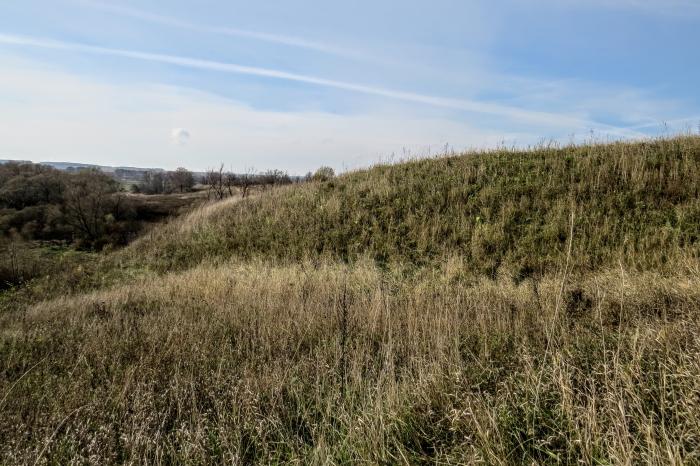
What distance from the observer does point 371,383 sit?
3.55m

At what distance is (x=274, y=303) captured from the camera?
21.4 ft

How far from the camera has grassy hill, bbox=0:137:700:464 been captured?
2609 mm

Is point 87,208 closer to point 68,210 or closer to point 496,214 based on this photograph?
point 68,210

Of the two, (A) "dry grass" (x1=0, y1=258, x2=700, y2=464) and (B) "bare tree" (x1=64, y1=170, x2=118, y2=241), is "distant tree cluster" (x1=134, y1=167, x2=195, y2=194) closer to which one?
(B) "bare tree" (x1=64, y1=170, x2=118, y2=241)

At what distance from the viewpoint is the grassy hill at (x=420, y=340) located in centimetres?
261

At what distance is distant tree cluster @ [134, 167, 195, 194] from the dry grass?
72110 millimetres

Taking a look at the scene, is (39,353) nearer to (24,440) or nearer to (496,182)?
(24,440)

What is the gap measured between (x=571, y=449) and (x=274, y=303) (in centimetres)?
493

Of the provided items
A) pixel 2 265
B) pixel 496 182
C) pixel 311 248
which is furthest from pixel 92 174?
pixel 496 182

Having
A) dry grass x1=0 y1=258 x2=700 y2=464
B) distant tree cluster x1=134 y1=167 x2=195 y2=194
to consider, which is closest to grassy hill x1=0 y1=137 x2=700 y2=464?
dry grass x1=0 y1=258 x2=700 y2=464

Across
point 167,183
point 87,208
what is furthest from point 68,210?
point 167,183

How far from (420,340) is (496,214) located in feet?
23.0

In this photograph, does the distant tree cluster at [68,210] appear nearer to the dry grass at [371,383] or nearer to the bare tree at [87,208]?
the bare tree at [87,208]

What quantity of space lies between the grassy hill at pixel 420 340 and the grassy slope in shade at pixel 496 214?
0.22 ft
